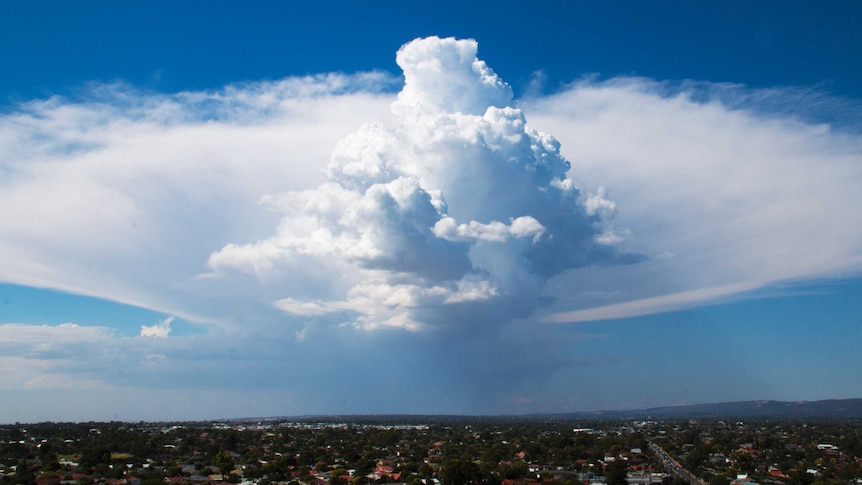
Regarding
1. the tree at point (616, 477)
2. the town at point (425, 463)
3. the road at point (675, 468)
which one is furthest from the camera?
the road at point (675, 468)

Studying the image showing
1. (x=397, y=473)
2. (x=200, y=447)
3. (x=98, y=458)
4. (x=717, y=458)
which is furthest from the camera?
(x=200, y=447)

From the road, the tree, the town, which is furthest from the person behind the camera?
the road

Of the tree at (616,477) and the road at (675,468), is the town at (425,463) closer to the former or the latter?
the tree at (616,477)

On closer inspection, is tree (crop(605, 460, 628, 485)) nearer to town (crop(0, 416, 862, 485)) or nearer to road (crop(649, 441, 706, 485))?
town (crop(0, 416, 862, 485))

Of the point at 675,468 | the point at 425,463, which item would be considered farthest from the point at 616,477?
the point at 675,468

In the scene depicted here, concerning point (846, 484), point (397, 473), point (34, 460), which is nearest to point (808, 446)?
point (846, 484)

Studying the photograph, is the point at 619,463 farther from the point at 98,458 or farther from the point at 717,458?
the point at 98,458

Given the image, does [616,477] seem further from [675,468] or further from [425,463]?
[675,468]

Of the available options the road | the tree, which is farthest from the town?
the road

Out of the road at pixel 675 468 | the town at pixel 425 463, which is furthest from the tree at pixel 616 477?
the road at pixel 675 468

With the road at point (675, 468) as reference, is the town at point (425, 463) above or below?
above

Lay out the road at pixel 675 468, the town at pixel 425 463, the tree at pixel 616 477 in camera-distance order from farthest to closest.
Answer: the road at pixel 675 468, the town at pixel 425 463, the tree at pixel 616 477
